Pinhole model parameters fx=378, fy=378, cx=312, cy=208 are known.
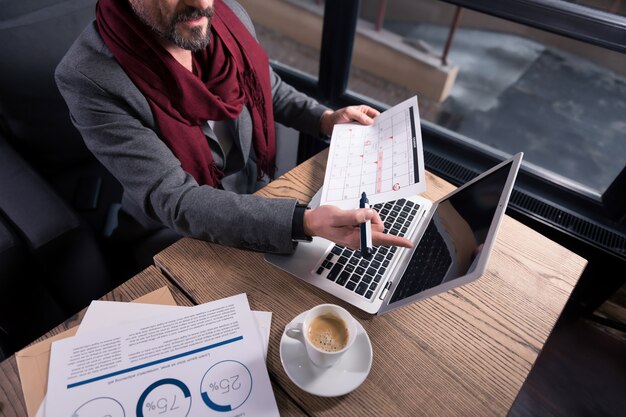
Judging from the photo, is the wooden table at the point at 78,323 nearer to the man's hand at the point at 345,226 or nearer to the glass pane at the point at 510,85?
the man's hand at the point at 345,226

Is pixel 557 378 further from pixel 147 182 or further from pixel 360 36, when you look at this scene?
pixel 360 36

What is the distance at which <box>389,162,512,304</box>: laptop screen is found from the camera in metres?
0.63

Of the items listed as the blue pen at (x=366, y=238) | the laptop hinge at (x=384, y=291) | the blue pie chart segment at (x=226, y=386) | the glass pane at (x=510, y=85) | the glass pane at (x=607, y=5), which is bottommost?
the glass pane at (x=510, y=85)

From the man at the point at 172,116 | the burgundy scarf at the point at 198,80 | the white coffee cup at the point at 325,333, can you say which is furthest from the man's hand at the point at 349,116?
the white coffee cup at the point at 325,333

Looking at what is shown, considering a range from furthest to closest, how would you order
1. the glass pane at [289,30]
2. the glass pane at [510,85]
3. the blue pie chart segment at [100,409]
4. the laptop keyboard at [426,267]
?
the glass pane at [289,30]
the glass pane at [510,85]
the laptop keyboard at [426,267]
the blue pie chart segment at [100,409]

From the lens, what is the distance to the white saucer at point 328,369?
0.59 m

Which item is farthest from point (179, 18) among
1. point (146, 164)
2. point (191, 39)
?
point (146, 164)

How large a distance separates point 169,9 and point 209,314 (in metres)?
0.64

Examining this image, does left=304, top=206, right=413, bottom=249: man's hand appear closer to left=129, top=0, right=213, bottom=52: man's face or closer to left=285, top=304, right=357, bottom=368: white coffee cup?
left=285, top=304, right=357, bottom=368: white coffee cup

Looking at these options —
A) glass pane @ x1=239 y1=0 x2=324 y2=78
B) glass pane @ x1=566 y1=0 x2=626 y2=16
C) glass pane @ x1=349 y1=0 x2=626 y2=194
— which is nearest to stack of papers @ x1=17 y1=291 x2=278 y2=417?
glass pane @ x1=566 y1=0 x2=626 y2=16

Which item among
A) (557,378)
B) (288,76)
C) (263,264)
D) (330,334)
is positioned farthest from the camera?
(288,76)

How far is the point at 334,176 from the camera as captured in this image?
855 millimetres

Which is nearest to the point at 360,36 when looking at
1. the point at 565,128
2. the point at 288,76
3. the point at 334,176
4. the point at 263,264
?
the point at 288,76

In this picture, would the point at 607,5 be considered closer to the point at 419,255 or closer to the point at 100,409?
the point at 419,255
